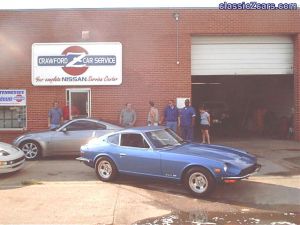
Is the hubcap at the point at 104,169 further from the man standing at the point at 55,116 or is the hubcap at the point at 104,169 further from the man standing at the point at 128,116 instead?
the man standing at the point at 55,116

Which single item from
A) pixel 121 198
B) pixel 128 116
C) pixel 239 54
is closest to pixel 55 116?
pixel 128 116

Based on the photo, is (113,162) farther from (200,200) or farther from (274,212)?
(274,212)

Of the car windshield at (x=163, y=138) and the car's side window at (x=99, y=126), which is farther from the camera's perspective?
the car's side window at (x=99, y=126)

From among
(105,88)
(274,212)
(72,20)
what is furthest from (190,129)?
(274,212)

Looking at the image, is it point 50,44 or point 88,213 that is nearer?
point 88,213

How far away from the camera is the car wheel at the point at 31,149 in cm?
1427

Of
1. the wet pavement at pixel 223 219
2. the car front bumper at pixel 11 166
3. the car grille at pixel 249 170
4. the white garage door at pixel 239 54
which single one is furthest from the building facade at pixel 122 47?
the wet pavement at pixel 223 219

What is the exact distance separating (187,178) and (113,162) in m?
1.95

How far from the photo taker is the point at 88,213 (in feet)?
26.5

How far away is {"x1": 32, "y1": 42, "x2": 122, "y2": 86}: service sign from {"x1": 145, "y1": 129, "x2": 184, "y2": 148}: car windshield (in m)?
A: 6.93

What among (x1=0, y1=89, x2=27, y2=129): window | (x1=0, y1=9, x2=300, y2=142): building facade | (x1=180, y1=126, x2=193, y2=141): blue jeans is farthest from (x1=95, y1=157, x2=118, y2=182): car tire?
(x1=0, y1=89, x2=27, y2=129): window

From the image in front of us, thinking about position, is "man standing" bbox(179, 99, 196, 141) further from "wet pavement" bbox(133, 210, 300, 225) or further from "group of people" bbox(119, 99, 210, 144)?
"wet pavement" bbox(133, 210, 300, 225)

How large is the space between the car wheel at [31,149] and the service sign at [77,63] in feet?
12.0

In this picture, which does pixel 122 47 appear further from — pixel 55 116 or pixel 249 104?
pixel 249 104
